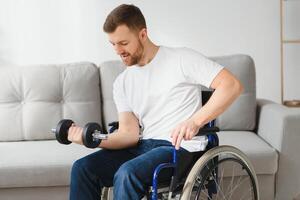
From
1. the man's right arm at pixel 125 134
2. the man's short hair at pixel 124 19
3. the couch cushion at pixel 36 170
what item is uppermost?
the man's short hair at pixel 124 19

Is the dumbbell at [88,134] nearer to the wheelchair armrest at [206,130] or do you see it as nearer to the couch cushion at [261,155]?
the wheelchair armrest at [206,130]

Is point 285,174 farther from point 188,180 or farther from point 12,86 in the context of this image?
point 12,86

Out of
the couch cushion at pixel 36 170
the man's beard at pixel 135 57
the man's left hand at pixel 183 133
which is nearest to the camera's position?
the man's left hand at pixel 183 133

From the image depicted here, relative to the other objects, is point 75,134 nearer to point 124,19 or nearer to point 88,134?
point 88,134

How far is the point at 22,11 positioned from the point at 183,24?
1055 mm

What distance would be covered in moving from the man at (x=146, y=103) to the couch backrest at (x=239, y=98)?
76cm

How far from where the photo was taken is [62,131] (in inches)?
62.5

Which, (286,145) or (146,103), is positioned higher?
(146,103)

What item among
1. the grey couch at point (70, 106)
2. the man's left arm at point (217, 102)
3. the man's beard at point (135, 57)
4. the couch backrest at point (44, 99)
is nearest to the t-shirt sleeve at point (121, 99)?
the man's beard at point (135, 57)

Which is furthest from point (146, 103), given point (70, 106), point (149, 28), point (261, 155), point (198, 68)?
point (149, 28)

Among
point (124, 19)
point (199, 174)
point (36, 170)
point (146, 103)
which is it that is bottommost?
point (36, 170)

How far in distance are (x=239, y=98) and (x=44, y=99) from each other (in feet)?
3.66

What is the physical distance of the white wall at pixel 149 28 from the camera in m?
2.94

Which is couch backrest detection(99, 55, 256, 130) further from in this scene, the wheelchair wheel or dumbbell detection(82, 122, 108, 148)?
dumbbell detection(82, 122, 108, 148)
